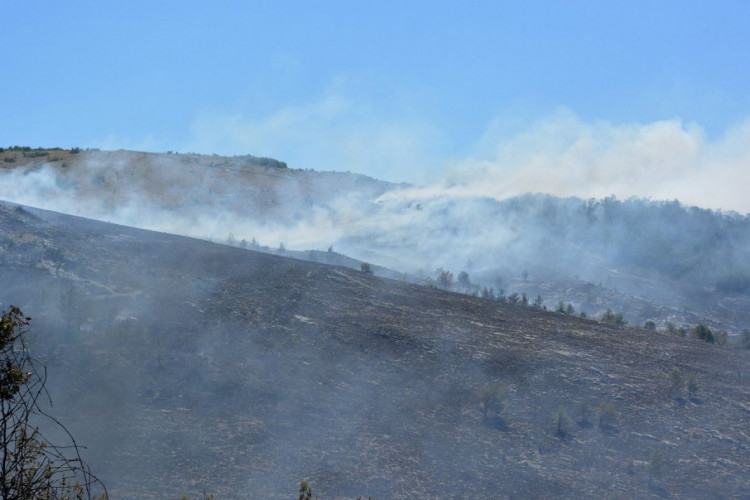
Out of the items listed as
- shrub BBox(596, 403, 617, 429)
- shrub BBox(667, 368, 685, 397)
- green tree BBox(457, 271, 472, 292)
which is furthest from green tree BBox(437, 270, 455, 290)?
shrub BBox(596, 403, 617, 429)

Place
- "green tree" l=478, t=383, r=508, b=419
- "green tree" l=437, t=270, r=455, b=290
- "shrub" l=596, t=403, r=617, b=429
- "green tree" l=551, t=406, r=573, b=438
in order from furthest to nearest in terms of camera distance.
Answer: "green tree" l=437, t=270, r=455, b=290
"shrub" l=596, t=403, r=617, b=429
"green tree" l=478, t=383, r=508, b=419
"green tree" l=551, t=406, r=573, b=438

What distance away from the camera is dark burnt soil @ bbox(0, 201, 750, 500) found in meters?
16.3

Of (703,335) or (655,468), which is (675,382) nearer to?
(655,468)

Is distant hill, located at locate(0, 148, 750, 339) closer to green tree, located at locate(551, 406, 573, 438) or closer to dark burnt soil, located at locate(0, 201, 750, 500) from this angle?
dark burnt soil, located at locate(0, 201, 750, 500)

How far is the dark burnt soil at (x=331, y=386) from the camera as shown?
16.3 metres

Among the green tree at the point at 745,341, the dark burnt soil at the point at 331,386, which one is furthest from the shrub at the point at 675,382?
the green tree at the point at 745,341

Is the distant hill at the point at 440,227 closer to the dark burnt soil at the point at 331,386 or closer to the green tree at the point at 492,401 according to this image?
the dark burnt soil at the point at 331,386

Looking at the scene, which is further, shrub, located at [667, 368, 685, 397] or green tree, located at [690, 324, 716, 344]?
green tree, located at [690, 324, 716, 344]

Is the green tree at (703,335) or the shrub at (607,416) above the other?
the green tree at (703,335)

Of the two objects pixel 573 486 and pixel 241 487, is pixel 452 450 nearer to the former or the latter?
pixel 573 486

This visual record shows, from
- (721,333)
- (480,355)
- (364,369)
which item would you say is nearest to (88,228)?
(364,369)

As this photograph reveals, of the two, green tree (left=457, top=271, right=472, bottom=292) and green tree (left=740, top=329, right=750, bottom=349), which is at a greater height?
green tree (left=457, top=271, right=472, bottom=292)

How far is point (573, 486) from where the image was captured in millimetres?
17000

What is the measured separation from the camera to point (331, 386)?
65.5ft
